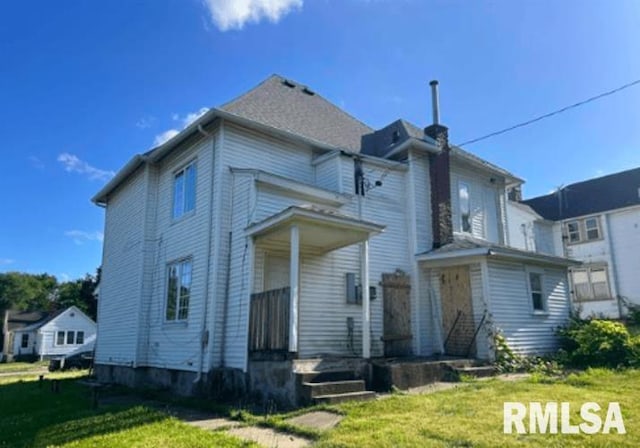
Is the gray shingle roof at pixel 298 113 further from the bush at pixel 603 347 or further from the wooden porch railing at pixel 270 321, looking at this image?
the bush at pixel 603 347

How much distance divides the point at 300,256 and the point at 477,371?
5088 mm

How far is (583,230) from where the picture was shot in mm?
25906

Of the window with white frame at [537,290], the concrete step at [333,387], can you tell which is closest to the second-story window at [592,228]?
the window with white frame at [537,290]

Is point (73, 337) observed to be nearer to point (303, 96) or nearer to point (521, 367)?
point (303, 96)

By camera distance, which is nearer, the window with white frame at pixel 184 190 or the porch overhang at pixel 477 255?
the porch overhang at pixel 477 255

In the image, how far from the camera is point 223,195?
11.2 metres

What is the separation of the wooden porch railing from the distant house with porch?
138 feet

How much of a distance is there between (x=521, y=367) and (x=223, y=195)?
885 centimetres

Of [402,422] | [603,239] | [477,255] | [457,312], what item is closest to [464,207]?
[477,255]

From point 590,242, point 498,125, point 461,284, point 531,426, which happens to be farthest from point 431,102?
point 590,242

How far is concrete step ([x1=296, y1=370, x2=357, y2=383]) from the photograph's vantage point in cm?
837

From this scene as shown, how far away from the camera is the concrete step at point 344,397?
799 centimetres

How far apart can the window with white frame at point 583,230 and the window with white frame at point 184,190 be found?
2238 cm

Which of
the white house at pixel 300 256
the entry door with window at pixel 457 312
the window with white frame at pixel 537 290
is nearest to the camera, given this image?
the white house at pixel 300 256
